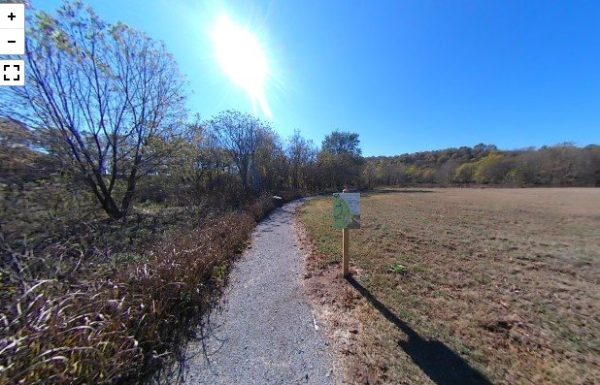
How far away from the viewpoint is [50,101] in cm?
944

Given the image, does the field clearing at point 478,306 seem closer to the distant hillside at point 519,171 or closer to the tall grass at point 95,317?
the tall grass at point 95,317

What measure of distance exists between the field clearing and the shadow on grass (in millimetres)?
19

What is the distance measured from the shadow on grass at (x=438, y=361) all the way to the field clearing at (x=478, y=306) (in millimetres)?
19

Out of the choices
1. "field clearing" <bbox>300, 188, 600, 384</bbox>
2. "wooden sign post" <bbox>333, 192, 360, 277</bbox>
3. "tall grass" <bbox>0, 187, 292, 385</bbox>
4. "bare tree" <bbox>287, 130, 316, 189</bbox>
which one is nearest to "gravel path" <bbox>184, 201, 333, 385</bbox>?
"tall grass" <bbox>0, 187, 292, 385</bbox>

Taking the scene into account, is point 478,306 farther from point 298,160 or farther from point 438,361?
point 298,160

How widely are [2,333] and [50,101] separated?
11059 millimetres

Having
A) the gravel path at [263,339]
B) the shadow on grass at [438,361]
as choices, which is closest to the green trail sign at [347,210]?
the gravel path at [263,339]

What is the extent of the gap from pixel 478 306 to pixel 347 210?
2.59 m

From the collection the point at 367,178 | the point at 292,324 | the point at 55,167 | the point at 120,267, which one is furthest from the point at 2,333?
the point at 367,178

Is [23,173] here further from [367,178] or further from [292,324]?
[367,178]

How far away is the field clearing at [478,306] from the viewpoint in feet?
9.02

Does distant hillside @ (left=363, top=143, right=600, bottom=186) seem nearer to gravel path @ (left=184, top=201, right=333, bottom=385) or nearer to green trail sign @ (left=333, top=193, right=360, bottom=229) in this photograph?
green trail sign @ (left=333, top=193, right=360, bottom=229)

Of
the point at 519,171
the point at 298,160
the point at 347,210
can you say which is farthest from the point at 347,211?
the point at 519,171

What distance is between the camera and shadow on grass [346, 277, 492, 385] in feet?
8.31
